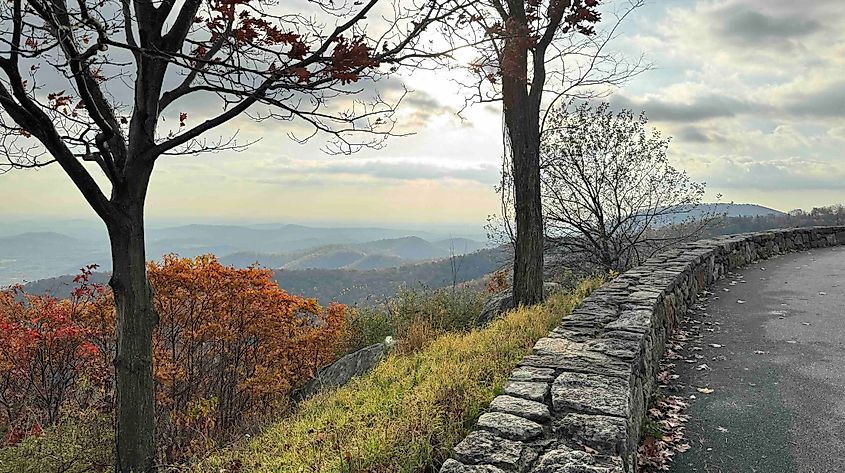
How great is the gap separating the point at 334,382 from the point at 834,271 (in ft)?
30.6

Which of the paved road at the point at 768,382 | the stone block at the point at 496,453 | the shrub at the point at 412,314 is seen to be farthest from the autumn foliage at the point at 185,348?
the paved road at the point at 768,382

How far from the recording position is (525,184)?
7699 mm

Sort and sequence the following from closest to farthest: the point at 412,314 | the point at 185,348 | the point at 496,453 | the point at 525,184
A: the point at 496,453 → the point at 525,184 → the point at 412,314 → the point at 185,348

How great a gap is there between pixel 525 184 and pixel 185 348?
7.95 metres

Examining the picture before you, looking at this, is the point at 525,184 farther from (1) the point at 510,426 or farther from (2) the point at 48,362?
(2) the point at 48,362

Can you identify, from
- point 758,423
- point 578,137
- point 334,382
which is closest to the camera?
point 758,423

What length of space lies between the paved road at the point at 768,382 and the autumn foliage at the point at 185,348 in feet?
21.6

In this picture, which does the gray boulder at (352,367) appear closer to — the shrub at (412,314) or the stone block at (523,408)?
the shrub at (412,314)

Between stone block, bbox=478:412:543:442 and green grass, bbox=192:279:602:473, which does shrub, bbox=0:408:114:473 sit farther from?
stone block, bbox=478:412:543:442

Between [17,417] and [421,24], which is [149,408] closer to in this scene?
[421,24]

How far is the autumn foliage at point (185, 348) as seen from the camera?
32.3 ft

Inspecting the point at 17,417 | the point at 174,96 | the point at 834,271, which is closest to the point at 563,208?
the point at 834,271

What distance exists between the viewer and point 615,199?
1200 centimetres

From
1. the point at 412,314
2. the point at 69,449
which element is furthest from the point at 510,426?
the point at 412,314
